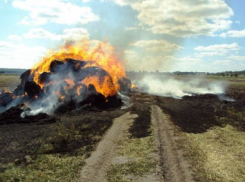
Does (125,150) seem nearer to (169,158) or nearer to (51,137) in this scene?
(169,158)

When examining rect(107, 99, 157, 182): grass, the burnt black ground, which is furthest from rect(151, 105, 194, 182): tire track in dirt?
the burnt black ground

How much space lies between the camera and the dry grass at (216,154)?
1159cm

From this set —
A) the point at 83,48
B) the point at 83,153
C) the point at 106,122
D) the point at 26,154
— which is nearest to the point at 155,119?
the point at 106,122

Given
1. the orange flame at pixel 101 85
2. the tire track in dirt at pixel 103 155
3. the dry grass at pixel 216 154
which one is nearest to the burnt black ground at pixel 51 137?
the tire track in dirt at pixel 103 155

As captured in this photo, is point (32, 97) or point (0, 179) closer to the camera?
point (0, 179)

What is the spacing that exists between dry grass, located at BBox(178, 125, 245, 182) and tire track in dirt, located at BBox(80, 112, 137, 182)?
184 inches

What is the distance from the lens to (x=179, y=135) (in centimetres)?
1817

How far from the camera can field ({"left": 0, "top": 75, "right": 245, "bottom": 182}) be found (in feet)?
37.9

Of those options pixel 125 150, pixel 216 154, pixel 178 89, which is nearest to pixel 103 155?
pixel 125 150

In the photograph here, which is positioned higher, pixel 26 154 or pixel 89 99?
pixel 89 99

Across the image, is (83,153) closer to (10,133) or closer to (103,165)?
(103,165)

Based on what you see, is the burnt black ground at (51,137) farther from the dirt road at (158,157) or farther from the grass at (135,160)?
the grass at (135,160)

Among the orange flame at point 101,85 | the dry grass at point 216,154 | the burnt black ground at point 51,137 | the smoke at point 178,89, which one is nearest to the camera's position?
the dry grass at point 216,154

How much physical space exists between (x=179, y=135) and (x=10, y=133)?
45.9 ft
